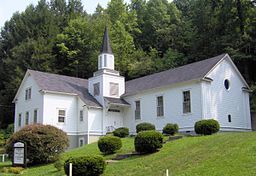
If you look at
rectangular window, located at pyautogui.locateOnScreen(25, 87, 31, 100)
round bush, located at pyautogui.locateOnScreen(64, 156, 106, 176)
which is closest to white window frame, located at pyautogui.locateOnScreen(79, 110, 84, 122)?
rectangular window, located at pyautogui.locateOnScreen(25, 87, 31, 100)

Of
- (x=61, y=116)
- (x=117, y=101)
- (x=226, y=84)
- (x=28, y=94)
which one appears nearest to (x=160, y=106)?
(x=117, y=101)

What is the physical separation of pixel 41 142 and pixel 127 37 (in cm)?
3642

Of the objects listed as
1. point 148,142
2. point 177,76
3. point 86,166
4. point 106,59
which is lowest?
point 86,166

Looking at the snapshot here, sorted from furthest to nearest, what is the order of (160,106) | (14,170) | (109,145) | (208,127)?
1. (160,106)
2. (208,127)
3. (109,145)
4. (14,170)

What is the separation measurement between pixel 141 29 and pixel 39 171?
4655 centimetres

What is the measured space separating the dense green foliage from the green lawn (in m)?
23.8

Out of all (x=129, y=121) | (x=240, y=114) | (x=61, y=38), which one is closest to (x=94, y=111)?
(x=129, y=121)

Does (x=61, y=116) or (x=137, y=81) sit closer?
(x=61, y=116)

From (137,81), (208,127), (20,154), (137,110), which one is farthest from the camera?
(137,81)

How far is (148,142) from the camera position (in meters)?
18.8

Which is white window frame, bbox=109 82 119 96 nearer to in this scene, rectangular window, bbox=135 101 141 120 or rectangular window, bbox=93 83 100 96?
rectangular window, bbox=93 83 100 96

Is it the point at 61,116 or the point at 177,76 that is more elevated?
the point at 177,76

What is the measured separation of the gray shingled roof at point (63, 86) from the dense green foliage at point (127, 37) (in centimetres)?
1419

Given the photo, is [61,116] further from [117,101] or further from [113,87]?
[113,87]
